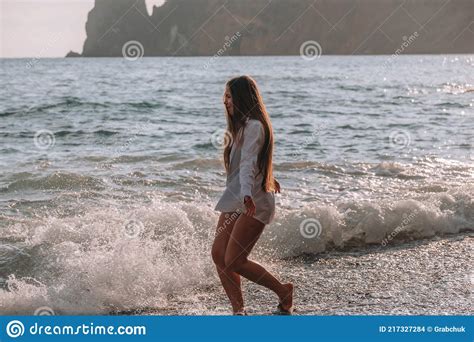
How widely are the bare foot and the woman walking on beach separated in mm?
296

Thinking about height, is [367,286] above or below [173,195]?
below

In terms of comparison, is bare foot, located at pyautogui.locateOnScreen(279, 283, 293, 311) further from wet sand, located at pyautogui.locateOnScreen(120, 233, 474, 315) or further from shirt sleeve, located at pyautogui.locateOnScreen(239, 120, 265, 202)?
shirt sleeve, located at pyautogui.locateOnScreen(239, 120, 265, 202)

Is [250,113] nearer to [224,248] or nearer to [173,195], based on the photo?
[224,248]

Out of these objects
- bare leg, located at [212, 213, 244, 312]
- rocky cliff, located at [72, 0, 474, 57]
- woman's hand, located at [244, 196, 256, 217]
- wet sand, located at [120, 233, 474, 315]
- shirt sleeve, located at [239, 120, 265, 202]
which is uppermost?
rocky cliff, located at [72, 0, 474, 57]

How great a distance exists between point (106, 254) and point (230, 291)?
2.01 m

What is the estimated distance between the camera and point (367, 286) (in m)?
6.23

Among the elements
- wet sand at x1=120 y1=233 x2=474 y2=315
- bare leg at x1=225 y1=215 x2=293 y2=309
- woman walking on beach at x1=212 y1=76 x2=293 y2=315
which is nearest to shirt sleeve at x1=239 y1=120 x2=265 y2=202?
woman walking on beach at x1=212 y1=76 x2=293 y2=315

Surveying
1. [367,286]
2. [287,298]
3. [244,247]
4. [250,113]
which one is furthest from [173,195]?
[250,113]

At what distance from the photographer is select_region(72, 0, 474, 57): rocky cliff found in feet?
309

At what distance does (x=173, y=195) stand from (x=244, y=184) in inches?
232

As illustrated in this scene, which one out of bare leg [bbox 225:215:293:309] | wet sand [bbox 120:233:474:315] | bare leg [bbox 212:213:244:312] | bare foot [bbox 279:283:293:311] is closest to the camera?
→ bare leg [bbox 225:215:293:309]

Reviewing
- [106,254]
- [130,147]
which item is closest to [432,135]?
[130,147]

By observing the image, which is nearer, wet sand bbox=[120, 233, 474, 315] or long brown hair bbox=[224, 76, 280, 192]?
long brown hair bbox=[224, 76, 280, 192]

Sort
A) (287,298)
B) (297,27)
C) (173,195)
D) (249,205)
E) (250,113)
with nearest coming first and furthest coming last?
1. (249,205)
2. (250,113)
3. (287,298)
4. (173,195)
5. (297,27)
